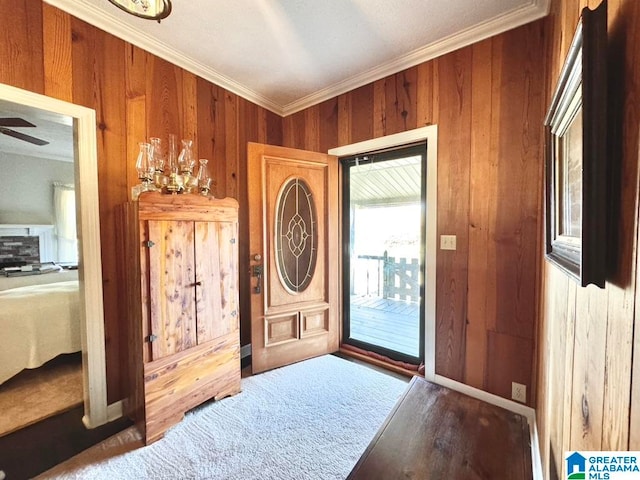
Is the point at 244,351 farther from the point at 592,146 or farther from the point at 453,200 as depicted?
the point at 592,146

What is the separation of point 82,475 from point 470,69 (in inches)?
137

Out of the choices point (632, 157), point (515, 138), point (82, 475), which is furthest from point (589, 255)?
point (82, 475)

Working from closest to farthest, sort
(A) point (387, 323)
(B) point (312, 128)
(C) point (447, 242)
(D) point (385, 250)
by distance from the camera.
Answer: (C) point (447, 242) < (B) point (312, 128) < (A) point (387, 323) < (D) point (385, 250)

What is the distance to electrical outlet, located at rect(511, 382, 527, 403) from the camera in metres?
1.84

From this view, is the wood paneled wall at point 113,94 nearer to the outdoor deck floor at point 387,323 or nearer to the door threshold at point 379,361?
the door threshold at point 379,361

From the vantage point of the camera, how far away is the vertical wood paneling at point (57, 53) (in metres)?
1.62

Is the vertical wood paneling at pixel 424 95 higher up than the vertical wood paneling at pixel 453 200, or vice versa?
the vertical wood paneling at pixel 424 95

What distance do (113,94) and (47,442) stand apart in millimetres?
2280

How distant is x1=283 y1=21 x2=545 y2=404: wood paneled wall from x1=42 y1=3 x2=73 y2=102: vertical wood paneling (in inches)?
90.6

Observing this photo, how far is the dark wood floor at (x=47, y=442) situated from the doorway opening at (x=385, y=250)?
209 centimetres

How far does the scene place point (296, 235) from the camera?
106 inches

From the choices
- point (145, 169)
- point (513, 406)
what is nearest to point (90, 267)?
point (145, 169)

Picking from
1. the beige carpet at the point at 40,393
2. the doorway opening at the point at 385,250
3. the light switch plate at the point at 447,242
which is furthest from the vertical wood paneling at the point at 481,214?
the beige carpet at the point at 40,393

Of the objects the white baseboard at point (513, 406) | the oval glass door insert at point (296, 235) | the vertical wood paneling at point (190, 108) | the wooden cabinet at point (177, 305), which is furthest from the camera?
the oval glass door insert at point (296, 235)
